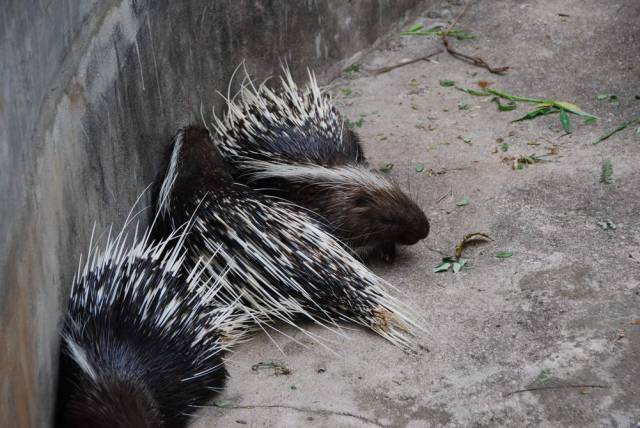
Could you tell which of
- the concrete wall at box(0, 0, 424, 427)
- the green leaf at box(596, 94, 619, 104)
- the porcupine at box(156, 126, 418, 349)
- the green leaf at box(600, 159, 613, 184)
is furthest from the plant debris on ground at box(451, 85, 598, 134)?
the porcupine at box(156, 126, 418, 349)

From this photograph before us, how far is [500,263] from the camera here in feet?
10.7

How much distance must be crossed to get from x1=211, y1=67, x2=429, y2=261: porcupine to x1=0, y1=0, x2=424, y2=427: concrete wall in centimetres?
23

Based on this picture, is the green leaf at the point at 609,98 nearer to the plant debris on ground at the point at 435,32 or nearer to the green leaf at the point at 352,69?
the plant debris on ground at the point at 435,32

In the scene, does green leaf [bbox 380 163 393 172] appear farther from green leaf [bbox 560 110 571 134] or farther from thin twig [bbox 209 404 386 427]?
thin twig [bbox 209 404 386 427]

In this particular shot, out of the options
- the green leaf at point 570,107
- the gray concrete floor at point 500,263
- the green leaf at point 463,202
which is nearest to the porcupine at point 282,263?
the gray concrete floor at point 500,263

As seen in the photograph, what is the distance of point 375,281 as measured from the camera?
3098 mm

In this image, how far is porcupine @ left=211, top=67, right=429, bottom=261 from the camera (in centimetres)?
339

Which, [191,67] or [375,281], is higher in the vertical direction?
[191,67]

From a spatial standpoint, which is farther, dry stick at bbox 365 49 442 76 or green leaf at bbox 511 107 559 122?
dry stick at bbox 365 49 442 76

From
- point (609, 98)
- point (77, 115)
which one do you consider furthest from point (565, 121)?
point (77, 115)

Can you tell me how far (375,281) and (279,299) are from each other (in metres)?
0.33

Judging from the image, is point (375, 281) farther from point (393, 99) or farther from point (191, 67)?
point (393, 99)

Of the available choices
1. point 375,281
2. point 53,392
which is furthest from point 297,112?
point 53,392

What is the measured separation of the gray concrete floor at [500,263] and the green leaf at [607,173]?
0.02m
